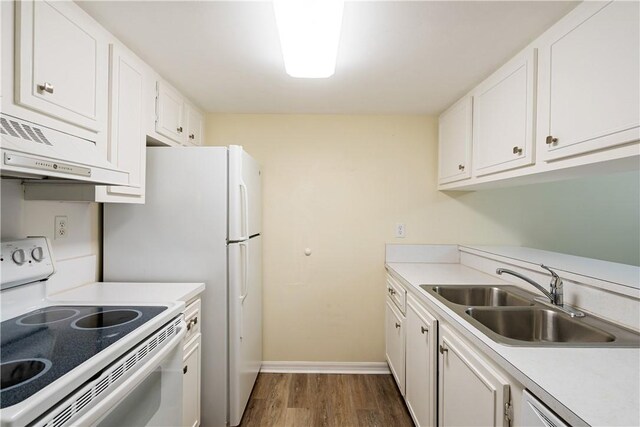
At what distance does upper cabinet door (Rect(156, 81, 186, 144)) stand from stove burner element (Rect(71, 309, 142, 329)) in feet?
3.58

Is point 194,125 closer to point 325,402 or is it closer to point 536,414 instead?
point 325,402

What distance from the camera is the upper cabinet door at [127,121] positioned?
4.57ft

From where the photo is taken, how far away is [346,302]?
8.47ft

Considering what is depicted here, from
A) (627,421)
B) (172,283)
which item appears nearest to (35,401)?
(172,283)

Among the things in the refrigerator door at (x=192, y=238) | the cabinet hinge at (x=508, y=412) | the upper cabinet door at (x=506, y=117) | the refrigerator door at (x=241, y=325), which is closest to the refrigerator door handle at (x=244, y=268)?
the refrigerator door at (x=241, y=325)

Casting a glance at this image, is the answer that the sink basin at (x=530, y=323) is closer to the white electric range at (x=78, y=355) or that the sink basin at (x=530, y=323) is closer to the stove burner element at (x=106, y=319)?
the white electric range at (x=78, y=355)

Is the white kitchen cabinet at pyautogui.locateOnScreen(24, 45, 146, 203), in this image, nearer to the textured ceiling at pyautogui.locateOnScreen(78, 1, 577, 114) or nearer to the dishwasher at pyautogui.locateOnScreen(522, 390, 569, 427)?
the textured ceiling at pyautogui.locateOnScreen(78, 1, 577, 114)

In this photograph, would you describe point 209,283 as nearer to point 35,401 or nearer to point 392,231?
point 35,401

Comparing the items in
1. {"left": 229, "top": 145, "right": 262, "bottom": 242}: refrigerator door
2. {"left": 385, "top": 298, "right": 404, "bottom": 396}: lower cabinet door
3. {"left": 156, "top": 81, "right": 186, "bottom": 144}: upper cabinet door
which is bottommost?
{"left": 385, "top": 298, "right": 404, "bottom": 396}: lower cabinet door

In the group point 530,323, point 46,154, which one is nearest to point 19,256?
point 46,154

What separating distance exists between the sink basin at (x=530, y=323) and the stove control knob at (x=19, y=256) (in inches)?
79.1

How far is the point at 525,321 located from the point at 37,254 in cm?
231

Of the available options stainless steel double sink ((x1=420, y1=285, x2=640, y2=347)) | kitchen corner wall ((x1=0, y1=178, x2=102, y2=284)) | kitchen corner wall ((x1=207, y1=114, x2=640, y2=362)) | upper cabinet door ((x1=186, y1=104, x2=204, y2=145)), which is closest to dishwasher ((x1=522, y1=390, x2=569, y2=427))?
stainless steel double sink ((x1=420, y1=285, x2=640, y2=347))

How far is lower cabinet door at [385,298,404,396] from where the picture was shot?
6.70ft
